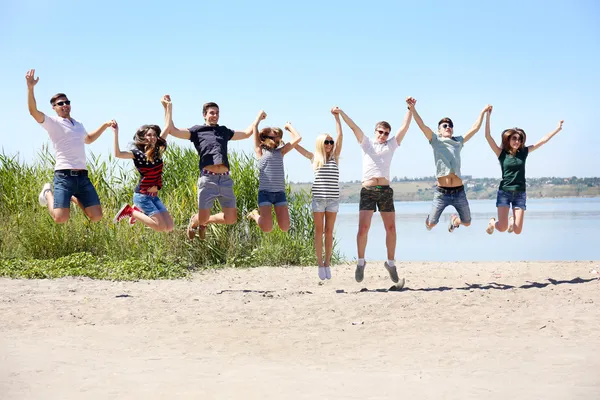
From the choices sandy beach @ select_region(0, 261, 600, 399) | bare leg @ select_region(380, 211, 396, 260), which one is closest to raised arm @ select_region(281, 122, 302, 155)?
bare leg @ select_region(380, 211, 396, 260)

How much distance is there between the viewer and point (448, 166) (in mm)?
9547

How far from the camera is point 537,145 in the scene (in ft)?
32.5

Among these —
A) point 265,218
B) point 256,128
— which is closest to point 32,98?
point 256,128

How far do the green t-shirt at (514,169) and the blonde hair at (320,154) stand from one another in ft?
8.66

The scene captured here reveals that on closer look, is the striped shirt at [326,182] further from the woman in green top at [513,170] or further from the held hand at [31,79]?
the held hand at [31,79]

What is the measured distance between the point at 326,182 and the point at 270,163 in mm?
891

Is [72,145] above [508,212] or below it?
above

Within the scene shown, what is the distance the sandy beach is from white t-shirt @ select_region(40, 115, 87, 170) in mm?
1949

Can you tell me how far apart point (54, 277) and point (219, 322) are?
478cm

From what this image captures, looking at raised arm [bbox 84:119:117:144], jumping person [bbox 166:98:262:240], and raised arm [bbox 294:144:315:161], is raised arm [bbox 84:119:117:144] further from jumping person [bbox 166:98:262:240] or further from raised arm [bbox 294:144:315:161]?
raised arm [bbox 294:144:315:161]

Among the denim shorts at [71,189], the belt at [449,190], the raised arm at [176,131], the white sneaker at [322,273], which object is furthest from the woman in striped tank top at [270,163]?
the denim shorts at [71,189]

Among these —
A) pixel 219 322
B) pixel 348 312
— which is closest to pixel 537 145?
pixel 348 312

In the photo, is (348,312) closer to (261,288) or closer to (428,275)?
(261,288)

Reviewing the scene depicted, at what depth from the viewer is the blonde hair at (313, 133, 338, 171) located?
9172 mm
